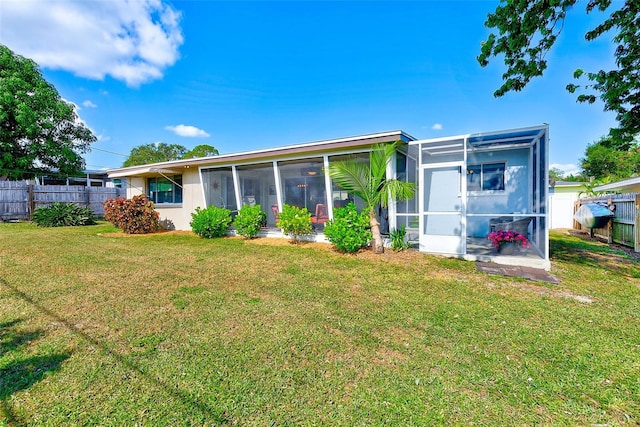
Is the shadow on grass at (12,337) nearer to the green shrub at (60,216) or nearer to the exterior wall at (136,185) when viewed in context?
the exterior wall at (136,185)

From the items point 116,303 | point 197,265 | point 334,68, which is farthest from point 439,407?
point 334,68

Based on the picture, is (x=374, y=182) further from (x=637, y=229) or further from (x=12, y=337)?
(x=637, y=229)

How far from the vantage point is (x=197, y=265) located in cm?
632

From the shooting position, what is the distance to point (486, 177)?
30.9ft

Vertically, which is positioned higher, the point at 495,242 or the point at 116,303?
the point at 495,242

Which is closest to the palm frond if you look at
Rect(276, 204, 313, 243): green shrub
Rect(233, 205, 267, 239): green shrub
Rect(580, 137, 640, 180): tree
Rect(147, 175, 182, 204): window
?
Rect(276, 204, 313, 243): green shrub

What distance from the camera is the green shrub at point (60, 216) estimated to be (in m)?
13.4

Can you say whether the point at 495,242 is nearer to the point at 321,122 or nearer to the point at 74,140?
the point at 321,122

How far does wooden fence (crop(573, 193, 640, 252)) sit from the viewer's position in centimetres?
795

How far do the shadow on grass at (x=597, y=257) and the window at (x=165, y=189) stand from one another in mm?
13487

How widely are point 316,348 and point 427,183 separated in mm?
6118

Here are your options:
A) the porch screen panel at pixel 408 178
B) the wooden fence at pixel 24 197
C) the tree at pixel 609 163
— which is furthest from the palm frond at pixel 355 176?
the tree at pixel 609 163

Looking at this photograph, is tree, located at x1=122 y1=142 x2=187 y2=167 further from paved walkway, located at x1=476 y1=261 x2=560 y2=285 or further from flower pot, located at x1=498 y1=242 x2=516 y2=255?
paved walkway, located at x1=476 y1=261 x2=560 y2=285

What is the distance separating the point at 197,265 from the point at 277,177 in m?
4.27
